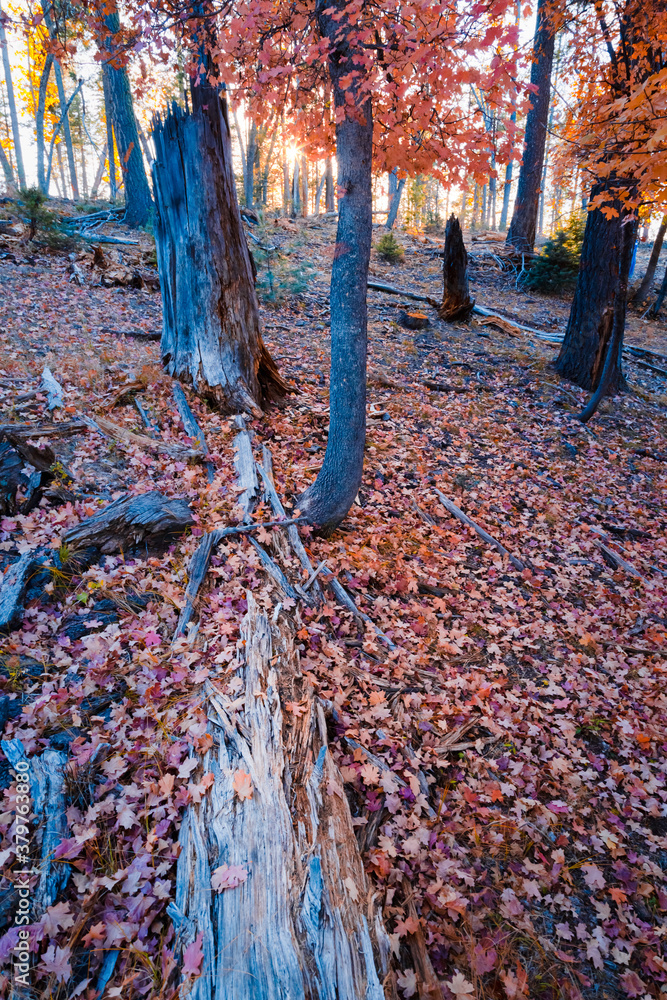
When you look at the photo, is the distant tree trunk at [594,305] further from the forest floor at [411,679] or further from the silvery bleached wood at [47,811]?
the silvery bleached wood at [47,811]

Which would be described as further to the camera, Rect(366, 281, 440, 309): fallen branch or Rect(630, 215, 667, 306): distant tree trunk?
Rect(630, 215, 667, 306): distant tree trunk

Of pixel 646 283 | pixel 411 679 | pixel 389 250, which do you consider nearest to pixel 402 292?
pixel 389 250

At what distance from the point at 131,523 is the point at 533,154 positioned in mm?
19364

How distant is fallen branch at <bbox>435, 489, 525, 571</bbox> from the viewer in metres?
5.95

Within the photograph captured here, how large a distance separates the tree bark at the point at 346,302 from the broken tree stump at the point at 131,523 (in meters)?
1.46

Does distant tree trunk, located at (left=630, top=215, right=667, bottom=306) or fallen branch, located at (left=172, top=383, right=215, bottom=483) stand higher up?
distant tree trunk, located at (left=630, top=215, right=667, bottom=306)

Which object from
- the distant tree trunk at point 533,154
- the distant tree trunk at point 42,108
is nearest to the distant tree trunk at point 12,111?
the distant tree trunk at point 42,108

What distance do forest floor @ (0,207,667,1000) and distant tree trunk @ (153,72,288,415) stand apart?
540 millimetres

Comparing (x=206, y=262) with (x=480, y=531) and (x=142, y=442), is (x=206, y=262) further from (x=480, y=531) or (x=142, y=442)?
(x=480, y=531)

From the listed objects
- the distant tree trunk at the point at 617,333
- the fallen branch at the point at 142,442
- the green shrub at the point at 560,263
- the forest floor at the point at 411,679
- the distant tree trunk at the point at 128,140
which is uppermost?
the distant tree trunk at the point at 128,140

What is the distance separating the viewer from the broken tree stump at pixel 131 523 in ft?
14.0

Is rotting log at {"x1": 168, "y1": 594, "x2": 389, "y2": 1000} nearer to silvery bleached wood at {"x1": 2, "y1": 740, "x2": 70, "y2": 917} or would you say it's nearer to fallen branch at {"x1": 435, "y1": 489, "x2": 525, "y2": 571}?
silvery bleached wood at {"x1": 2, "y1": 740, "x2": 70, "y2": 917}

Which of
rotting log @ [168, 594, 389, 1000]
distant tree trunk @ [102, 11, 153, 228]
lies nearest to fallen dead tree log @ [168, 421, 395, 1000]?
rotting log @ [168, 594, 389, 1000]

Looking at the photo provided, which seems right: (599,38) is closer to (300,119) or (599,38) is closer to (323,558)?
(300,119)
